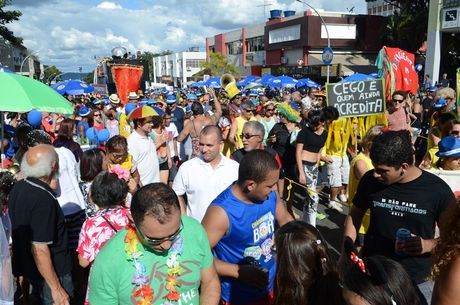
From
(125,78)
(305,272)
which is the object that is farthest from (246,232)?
(125,78)

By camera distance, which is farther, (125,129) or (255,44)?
(255,44)

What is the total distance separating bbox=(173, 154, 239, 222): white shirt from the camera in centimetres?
388

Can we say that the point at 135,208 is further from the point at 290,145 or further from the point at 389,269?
the point at 290,145

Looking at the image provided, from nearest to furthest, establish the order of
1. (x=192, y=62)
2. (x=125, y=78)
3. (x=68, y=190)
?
(x=68, y=190), (x=125, y=78), (x=192, y=62)

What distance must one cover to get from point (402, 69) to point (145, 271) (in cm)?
792

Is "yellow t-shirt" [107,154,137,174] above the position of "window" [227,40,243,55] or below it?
below

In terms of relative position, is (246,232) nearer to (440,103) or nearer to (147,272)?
(147,272)

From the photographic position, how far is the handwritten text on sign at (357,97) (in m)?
6.42

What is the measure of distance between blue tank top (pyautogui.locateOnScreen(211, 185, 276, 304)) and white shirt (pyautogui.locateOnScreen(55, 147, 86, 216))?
1902mm

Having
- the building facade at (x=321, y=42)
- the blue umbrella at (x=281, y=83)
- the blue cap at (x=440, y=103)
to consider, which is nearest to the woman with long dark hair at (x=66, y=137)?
the blue cap at (x=440, y=103)

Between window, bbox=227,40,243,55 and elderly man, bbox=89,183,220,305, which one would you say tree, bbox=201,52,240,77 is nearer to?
window, bbox=227,40,243,55

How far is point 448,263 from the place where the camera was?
6.04 ft

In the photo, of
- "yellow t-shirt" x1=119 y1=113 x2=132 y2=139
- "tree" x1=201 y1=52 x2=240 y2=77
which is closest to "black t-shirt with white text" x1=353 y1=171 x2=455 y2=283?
"yellow t-shirt" x1=119 y1=113 x2=132 y2=139

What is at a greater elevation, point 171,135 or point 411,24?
point 411,24
